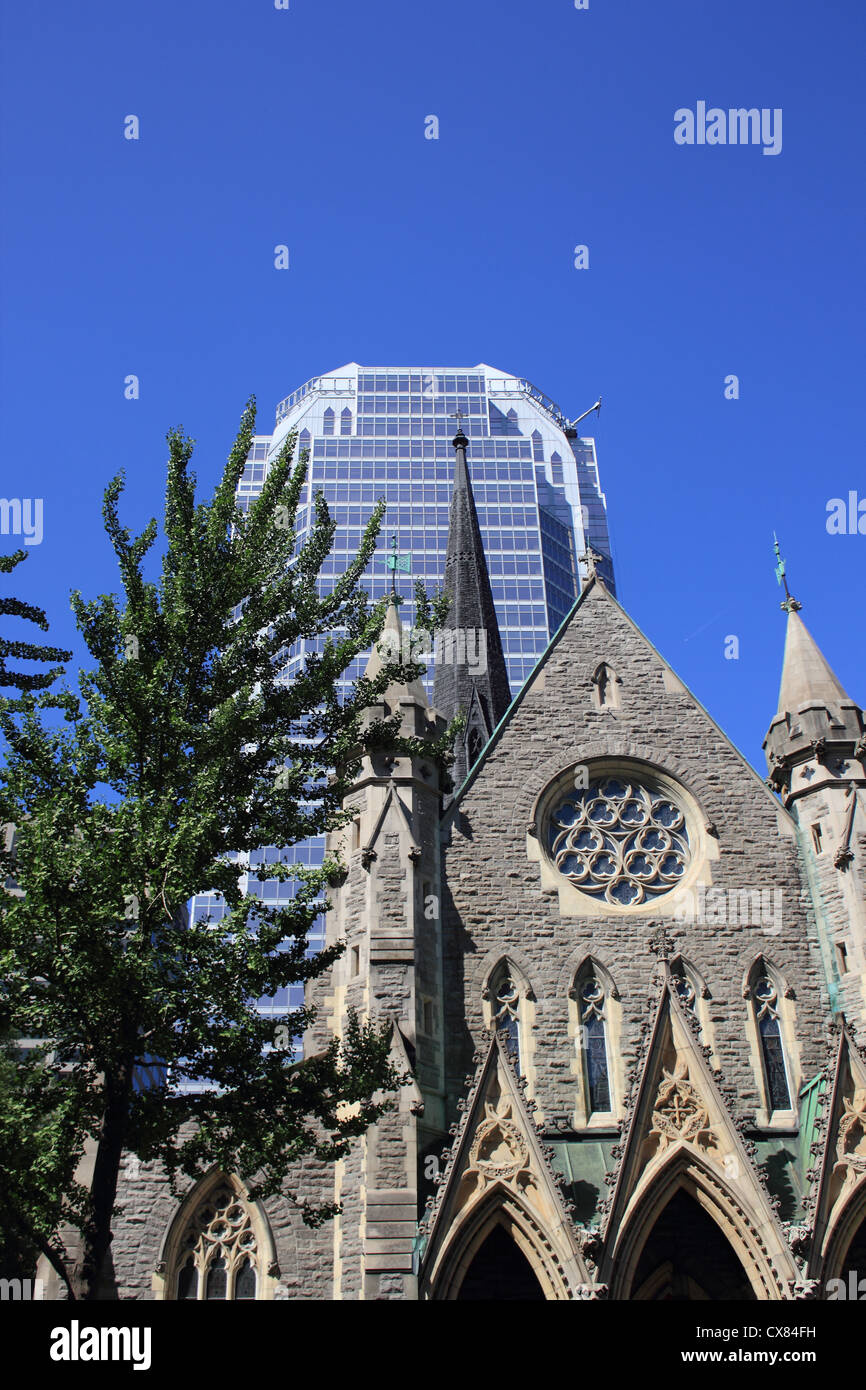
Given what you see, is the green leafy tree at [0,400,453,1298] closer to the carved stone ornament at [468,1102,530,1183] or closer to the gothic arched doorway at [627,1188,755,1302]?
the carved stone ornament at [468,1102,530,1183]

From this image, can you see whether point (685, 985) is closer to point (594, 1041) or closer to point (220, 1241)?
point (594, 1041)

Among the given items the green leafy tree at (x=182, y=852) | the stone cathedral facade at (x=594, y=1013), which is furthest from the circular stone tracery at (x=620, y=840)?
the green leafy tree at (x=182, y=852)

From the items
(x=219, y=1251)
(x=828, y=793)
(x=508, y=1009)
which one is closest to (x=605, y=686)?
(x=828, y=793)

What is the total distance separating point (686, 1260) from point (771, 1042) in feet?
11.1

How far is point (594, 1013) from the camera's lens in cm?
1836

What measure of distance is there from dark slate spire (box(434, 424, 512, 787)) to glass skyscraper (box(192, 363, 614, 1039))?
2796 cm

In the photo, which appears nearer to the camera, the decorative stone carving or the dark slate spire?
the decorative stone carving

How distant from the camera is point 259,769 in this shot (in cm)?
1307

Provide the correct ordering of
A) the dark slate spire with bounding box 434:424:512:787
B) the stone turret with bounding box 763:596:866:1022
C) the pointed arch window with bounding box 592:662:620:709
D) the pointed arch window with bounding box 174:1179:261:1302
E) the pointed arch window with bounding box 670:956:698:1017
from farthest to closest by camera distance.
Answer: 1. the dark slate spire with bounding box 434:424:512:787
2. the pointed arch window with bounding box 592:662:620:709
3. the stone turret with bounding box 763:596:866:1022
4. the pointed arch window with bounding box 670:956:698:1017
5. the pointed arch window with bounding box 174:1179:261:1302

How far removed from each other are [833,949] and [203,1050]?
10.9m

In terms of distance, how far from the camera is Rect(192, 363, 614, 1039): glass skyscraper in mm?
75000

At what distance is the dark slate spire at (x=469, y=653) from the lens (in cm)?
3581

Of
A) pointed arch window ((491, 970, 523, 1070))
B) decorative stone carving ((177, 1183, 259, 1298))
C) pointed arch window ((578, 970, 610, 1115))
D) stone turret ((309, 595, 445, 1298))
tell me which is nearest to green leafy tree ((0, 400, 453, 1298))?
stone turret ((309, 595, 445, 1298))
